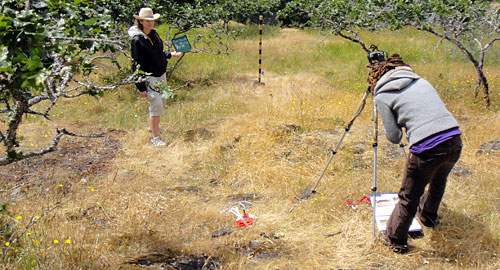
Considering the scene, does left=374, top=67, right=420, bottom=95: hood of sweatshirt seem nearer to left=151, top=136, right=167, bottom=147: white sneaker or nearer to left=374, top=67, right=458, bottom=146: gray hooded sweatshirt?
left=374, top=67, right=458, bottom=146: gray hooded sweatshirt

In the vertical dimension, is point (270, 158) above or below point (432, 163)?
below

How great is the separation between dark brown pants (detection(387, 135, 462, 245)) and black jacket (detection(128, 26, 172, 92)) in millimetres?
3498

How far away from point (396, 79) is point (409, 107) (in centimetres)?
24

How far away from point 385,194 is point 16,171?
4.34 metres

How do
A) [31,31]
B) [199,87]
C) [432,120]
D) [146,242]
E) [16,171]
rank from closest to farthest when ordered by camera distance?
[31,31] → [432,120] → [146,242] → [16,171] → [199,87]

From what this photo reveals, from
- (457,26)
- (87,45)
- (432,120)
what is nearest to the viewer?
(87,45)

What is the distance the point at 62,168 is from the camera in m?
5.20

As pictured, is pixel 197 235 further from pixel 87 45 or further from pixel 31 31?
pixel 31 31

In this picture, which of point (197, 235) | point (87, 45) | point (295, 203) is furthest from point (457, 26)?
A: point (87, 45)

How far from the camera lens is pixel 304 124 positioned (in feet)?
20.6

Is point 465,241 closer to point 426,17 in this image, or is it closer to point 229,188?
point 229,188

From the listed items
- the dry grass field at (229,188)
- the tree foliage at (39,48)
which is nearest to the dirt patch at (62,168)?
the dry grass field at (229,188)

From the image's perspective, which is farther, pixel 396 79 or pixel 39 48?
pixel 396 79

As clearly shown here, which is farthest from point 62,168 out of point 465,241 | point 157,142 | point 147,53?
point 465,241
